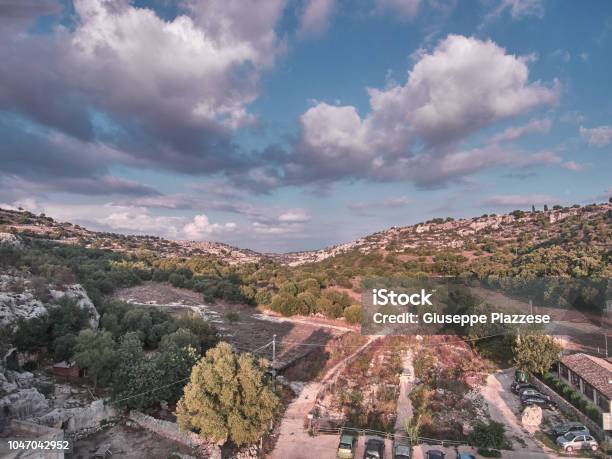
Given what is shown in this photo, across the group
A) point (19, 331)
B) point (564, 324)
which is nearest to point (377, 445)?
point (19, 331)

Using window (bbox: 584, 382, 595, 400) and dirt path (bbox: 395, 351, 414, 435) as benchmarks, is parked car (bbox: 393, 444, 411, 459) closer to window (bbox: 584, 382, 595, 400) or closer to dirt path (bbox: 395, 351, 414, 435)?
dirt path (bbox: 395, 351, 414, 435)

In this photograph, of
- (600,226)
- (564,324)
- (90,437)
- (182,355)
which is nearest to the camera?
(90,437)

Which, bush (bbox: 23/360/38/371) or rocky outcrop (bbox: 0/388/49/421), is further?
bush (bbox: 23/360/38/371)

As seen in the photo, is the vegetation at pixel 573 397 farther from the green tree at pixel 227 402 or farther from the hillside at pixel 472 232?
the hillside at pixel 472 232

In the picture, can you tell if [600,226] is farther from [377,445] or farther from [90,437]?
[90,437]

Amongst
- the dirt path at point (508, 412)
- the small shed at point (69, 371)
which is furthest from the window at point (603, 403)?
the small shed at point (69, 371)

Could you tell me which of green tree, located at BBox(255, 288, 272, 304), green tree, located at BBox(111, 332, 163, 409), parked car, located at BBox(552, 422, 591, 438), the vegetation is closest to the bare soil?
green tree, located at BBox(255, 288, 272, 304)
